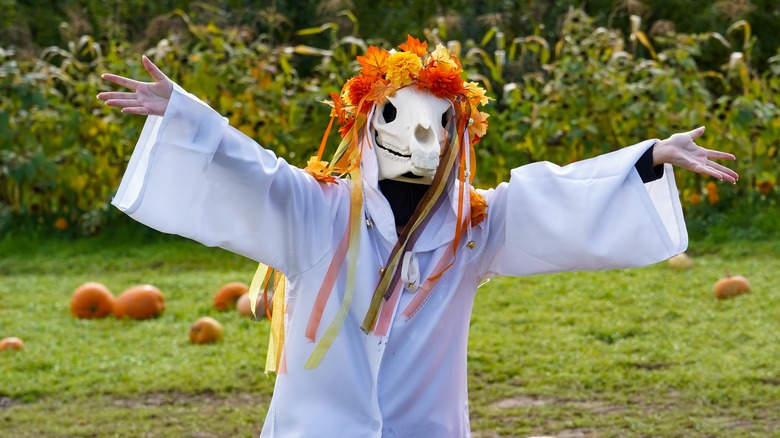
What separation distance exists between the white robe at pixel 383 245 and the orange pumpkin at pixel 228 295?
3.98 meters

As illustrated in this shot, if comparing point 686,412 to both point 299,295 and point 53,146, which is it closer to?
point 299,295

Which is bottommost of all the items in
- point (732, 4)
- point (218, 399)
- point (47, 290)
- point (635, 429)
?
point (47, 290)

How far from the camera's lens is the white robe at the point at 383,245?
144 inches

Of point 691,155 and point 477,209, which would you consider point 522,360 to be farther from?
point 691,155

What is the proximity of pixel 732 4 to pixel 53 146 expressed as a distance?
630 centimetres

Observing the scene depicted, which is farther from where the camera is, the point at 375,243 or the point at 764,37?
the point at 764,37

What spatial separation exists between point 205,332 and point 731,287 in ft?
10.6

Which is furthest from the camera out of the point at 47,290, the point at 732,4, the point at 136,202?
the point at 732,4

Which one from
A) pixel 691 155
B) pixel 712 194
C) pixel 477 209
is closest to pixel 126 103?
pixel 477 209

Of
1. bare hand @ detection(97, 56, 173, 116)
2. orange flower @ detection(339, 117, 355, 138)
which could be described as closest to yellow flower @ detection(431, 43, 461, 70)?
orange flower @ detection(339, 117, 355, 138)

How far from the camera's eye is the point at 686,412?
5785 millimetres

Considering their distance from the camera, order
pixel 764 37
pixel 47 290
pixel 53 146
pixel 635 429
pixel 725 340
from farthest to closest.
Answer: pixel 764 37 → pixel 53 146 → pixel 47 290 → pixel 725 340 → pixel 635 429

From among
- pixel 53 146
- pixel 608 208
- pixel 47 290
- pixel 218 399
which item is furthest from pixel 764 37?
pixel 608 208

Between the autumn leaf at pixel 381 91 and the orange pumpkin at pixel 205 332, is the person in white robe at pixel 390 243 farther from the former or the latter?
the orange pumpkin at pixel 205 332
